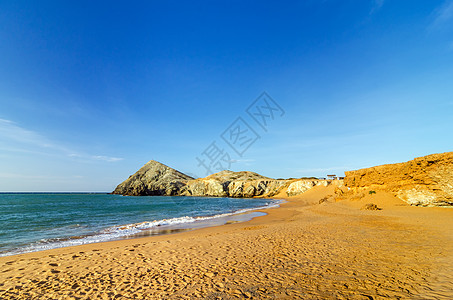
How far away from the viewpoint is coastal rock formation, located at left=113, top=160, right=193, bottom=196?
11406 cm

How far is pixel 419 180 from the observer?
2003cm

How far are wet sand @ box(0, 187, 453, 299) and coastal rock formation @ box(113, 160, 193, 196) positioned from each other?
105 meters

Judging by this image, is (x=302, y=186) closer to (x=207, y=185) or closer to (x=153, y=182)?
(x=207, y=185)

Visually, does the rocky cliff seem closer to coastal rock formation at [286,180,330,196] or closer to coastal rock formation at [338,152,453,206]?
coastal rock formation at [286,180,330,196]

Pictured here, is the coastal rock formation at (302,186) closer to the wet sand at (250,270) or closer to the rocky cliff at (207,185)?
the rocky cliff at (207,185)

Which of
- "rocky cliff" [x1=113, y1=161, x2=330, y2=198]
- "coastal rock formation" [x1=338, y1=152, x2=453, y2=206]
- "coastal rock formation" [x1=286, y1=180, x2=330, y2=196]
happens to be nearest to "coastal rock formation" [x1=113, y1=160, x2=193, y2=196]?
"rocky cliff" [x1=113, y1=161, x2=330, y2=198]

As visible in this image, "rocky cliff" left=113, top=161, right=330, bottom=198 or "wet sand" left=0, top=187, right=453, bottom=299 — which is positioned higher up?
"rocky cliff" left=113, top=161, right=330, bottom=198

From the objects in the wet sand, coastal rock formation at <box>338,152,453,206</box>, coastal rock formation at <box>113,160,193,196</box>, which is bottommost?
the wet sand

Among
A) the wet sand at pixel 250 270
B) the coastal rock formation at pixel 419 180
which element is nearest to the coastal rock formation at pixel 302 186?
the coastal rock formation at pixel 419 180

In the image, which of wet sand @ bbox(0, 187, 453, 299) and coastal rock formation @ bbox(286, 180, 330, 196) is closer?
wet sand @ bbox(0, 187, 453, 299)

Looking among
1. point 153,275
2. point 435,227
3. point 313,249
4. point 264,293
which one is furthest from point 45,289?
point 435,227

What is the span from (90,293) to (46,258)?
495 cm

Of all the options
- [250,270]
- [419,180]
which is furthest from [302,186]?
[250,270]

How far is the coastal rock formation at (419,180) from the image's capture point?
17.8 meters
